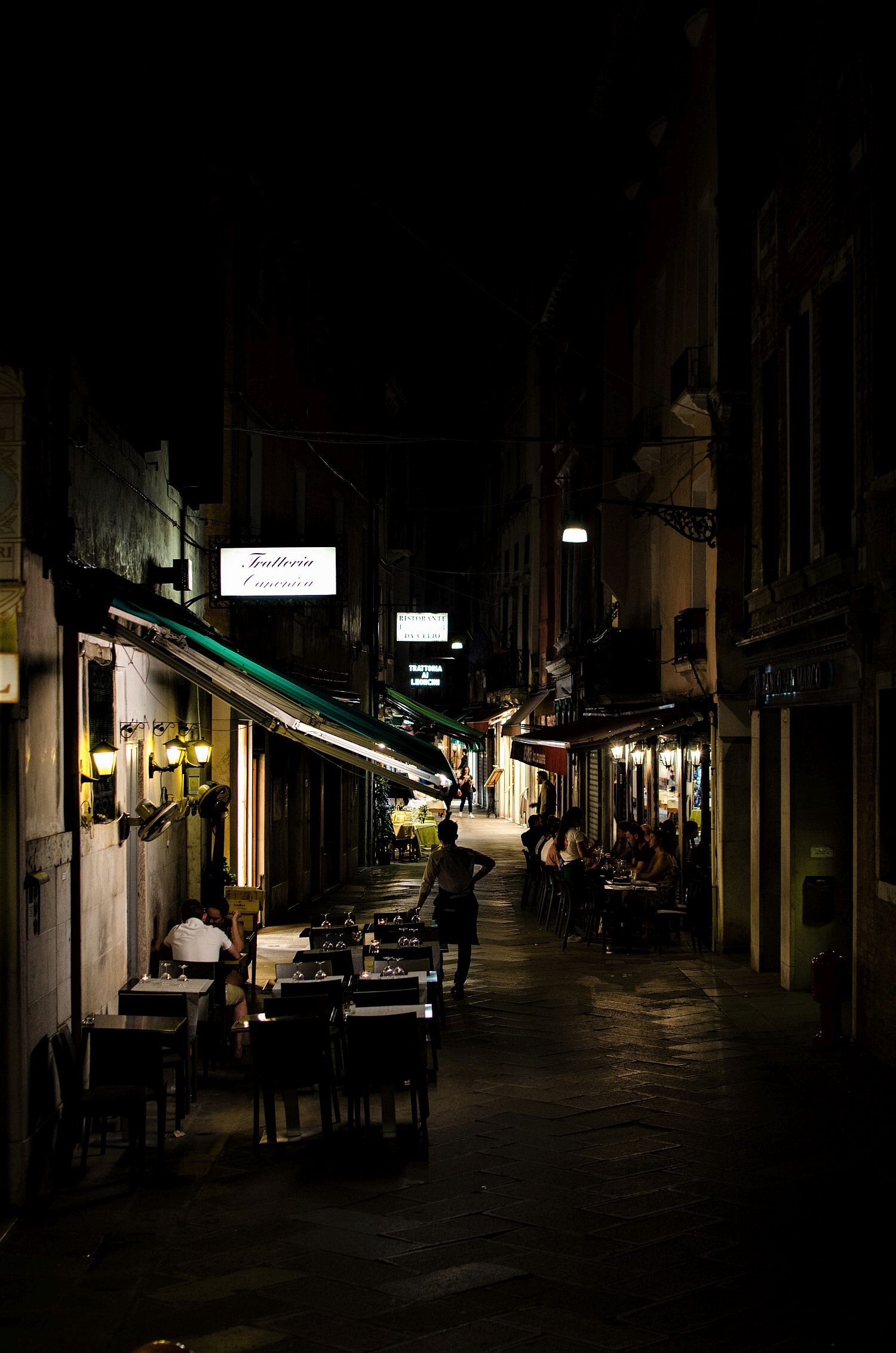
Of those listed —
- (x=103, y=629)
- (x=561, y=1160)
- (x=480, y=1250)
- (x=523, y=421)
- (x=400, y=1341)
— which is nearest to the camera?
(x=400, y=1341)

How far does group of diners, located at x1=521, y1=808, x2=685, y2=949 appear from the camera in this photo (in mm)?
18609

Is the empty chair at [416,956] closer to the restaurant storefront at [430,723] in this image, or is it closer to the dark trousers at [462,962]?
the dark trousers at [462,962]

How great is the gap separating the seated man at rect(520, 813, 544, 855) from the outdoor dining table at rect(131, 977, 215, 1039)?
42.4 ft

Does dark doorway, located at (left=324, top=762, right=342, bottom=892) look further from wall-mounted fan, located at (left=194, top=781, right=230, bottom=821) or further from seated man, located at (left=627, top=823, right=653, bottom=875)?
wall-mounted fan, located at (left=194, top=781, right=230, bottom=821)

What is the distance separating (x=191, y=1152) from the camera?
9.38 m

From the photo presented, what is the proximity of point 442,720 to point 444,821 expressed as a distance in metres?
16.5

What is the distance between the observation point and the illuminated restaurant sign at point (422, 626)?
40.1m

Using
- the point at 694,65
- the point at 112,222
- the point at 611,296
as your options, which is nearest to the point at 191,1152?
the point at 112,222

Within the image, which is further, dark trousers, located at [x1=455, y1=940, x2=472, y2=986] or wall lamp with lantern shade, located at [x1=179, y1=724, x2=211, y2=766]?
wall lamp with lantern shade, located at [x1=179, y1=724, x2=211, y2=766]

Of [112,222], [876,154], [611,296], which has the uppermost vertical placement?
[611,296]

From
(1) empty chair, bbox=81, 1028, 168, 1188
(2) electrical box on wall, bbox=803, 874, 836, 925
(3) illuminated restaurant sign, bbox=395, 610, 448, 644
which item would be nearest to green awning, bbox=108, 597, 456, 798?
(1) empty chair, bbox=81, 1028, 168, 1188

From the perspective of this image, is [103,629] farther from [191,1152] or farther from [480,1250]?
[480,1250]

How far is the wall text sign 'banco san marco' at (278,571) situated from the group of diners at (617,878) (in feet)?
17.0

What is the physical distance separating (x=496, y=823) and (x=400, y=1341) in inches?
1704
